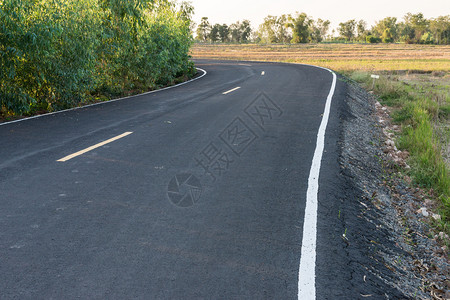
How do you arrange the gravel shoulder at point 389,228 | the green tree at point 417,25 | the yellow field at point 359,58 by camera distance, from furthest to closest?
1. the green tree at point 417,25
2. the yellow field at point 359,58
3. the gravel shoulder at point 389,228

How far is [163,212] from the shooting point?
459cm

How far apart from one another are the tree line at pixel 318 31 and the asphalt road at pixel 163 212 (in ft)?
340

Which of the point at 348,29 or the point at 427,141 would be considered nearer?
the point at 427,141

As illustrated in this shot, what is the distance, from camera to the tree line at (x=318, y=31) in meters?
108

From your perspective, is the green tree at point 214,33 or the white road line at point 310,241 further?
the green tree at point 214,33

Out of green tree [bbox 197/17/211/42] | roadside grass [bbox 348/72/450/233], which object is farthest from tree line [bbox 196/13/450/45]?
roadside grass [bbox 348/72/450/233]

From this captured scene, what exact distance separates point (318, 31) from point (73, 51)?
4800 inches

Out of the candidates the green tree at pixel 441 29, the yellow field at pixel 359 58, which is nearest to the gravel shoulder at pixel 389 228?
the yellow field at pixel 359 58

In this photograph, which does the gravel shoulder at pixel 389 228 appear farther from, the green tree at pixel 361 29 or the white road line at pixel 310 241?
the green tree at pixel 361 29

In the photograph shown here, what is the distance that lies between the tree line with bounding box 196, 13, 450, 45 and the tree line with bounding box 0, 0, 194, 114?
310 feet

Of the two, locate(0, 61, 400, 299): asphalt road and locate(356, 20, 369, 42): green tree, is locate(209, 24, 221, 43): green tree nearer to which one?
locate(356, 20, 369, 42): green tree

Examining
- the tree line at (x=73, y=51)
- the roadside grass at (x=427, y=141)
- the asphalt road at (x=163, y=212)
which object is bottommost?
the roadside grass at (x=427, y=141)

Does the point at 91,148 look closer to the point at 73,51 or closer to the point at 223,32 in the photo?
the point at 73,51

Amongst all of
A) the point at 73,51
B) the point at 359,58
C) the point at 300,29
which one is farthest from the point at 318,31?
the point at 73,51
